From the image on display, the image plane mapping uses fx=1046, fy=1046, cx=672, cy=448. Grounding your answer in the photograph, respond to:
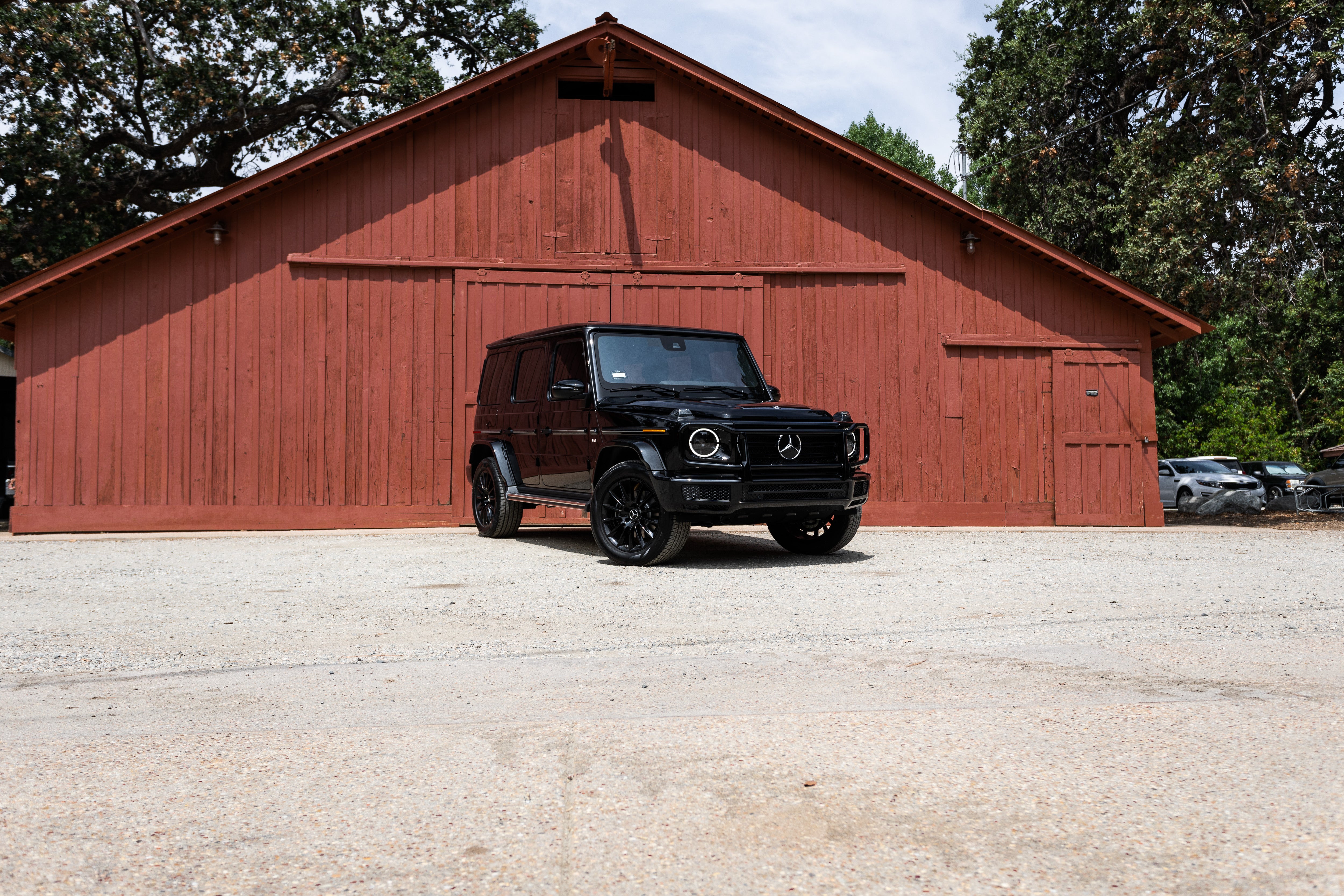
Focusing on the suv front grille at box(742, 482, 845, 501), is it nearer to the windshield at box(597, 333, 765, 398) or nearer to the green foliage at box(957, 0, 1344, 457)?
the windshield at box(597, 333, 765, 398)

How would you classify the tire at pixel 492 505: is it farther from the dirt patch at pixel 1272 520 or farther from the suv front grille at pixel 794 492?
the dirt patch at pixel 1272 520

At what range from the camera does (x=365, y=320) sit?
1364 centimetres

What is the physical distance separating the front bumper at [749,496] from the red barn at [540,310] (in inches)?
211

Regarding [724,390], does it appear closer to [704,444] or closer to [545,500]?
[704,444]

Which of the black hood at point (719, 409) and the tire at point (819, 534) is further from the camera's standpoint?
the tire at point (819, 534)

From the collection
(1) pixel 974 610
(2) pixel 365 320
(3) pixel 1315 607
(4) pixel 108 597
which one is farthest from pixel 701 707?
(2) pixel 365 320

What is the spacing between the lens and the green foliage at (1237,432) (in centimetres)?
3756

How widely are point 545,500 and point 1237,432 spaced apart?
35271 millimetres

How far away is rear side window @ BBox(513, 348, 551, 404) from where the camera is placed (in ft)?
34.6

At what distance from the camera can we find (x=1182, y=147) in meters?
21.2

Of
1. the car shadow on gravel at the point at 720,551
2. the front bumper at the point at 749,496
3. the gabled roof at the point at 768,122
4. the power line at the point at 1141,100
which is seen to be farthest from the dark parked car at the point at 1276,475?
the front bumper at the point at 749,496

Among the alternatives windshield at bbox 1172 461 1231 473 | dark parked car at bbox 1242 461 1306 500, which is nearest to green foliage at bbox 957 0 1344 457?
windshield at bbox 1172 461 1231 473

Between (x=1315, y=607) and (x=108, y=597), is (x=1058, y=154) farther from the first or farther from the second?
(x=108, y=597)

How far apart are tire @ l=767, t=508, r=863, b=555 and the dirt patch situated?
7933 millimetres
